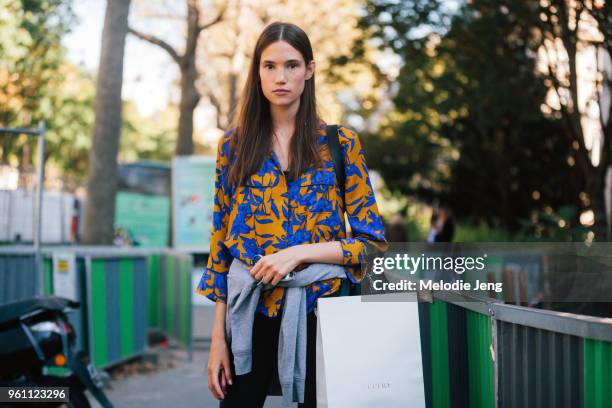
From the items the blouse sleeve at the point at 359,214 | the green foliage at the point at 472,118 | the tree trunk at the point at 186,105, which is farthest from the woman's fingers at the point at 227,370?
the tree trunk at the point at 186,105

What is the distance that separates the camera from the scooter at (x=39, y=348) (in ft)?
15.9

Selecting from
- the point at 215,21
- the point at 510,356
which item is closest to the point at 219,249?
the point at 510,356

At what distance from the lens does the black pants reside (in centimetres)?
248

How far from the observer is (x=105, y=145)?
36.7ft

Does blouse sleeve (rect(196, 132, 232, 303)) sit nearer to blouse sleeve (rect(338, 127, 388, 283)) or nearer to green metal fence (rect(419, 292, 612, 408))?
blouse sleeve (rect(338, 127, 388, 283))

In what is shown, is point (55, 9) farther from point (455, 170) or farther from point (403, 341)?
point (455, 170)

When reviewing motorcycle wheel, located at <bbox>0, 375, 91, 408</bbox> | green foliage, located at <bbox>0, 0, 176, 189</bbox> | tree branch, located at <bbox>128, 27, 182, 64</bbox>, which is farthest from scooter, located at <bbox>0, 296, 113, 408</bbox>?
tree branch, located at <bbox>128, 27, 182, 64</bbox>

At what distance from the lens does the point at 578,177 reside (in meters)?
14.2

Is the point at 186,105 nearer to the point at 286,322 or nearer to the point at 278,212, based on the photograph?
the point at 278,212

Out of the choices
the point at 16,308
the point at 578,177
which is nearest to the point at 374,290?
the point at 16,308

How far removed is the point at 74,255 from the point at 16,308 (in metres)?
2.28

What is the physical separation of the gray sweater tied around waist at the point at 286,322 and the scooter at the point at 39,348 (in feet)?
8.71

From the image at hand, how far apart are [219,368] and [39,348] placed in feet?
9.18

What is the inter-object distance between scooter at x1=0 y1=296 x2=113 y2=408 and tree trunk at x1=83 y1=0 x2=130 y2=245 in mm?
5788
